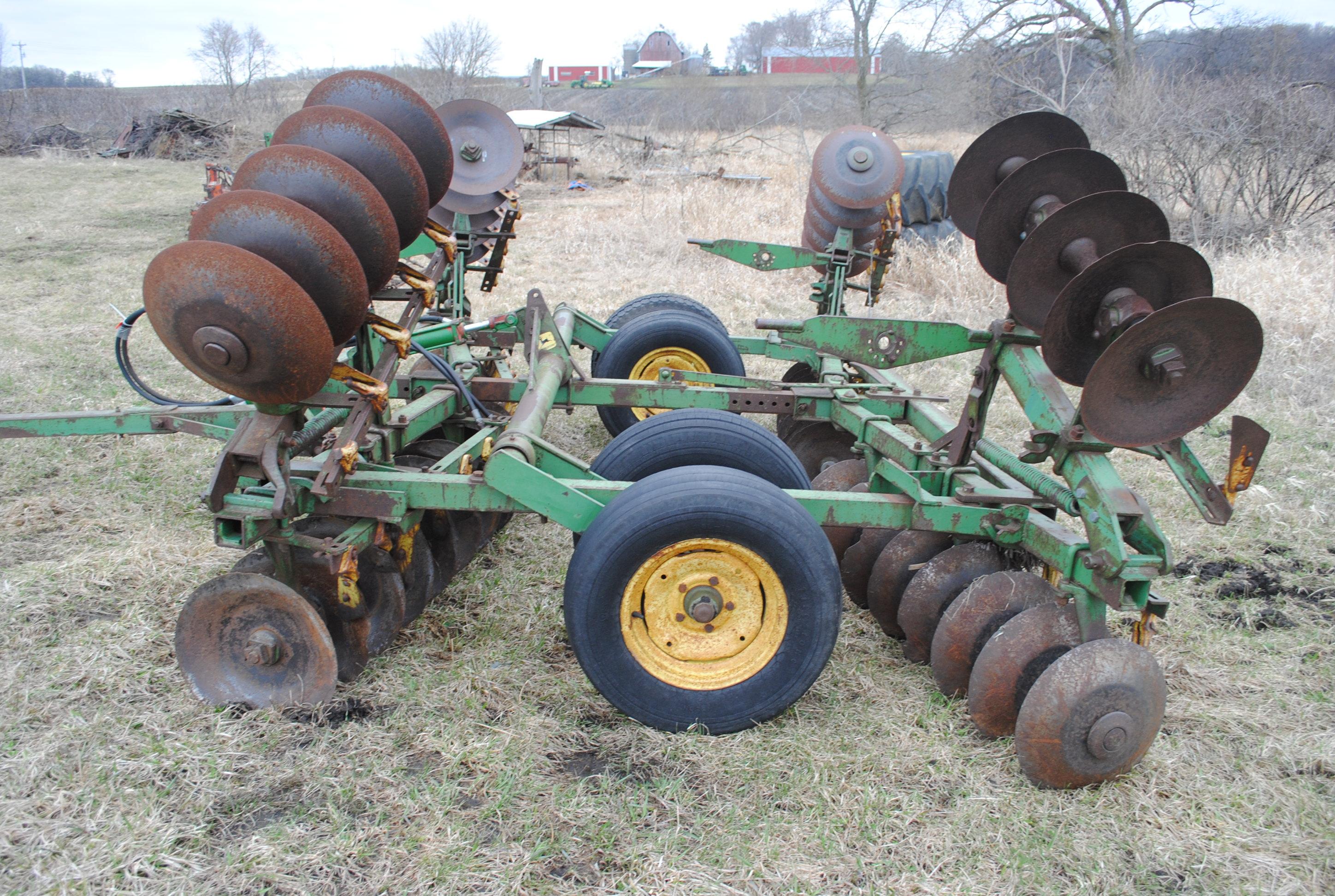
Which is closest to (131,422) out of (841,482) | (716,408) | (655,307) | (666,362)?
(716,408)

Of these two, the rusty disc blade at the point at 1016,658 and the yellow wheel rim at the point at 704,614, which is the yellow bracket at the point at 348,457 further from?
the rusty disc blade at the point at 1016,658

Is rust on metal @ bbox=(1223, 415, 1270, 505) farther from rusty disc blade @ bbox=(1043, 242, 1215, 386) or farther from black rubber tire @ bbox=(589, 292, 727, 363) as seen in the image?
black rubber tire @ bbox=(589, 292, 727, 363)

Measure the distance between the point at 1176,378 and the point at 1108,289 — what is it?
15.8 inches

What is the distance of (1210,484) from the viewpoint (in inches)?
116

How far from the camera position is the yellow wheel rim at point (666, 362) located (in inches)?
227

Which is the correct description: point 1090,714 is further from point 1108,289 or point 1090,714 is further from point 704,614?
point 1108,289

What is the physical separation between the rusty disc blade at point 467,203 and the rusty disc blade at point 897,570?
3933 millimetres

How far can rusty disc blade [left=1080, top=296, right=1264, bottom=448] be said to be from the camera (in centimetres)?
262

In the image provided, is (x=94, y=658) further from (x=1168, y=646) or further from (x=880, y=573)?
(x=1168, y=646)

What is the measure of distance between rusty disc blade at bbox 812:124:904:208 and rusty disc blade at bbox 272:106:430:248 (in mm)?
3971

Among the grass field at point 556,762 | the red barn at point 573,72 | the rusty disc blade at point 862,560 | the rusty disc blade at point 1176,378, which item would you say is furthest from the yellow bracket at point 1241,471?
the red barn at point 573,72

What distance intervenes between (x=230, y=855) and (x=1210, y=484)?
3199 millimetres

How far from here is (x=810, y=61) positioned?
4175 centimetres

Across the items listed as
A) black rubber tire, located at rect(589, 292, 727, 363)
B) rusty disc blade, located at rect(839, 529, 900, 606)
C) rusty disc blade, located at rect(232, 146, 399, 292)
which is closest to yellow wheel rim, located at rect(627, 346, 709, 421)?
black rubber tire, located at rect(589, 292, 727, 363)
